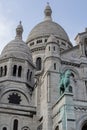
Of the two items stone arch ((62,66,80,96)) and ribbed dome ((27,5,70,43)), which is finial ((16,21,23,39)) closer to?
ribbed dome ((27,5,70,43))

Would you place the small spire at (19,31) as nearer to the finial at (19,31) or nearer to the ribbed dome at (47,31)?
the finial at (19,31)

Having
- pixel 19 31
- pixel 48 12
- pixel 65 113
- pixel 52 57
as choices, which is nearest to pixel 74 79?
pixel 52 57

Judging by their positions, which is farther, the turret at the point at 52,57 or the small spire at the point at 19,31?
the small spire at the point at 19,31

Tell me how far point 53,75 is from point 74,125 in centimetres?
846

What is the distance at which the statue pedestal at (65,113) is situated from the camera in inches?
943

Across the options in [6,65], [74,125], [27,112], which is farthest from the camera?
[6,65]

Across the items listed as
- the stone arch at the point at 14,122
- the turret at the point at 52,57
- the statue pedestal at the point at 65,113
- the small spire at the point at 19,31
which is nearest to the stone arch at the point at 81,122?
the statue pedestal at the point at 65,113

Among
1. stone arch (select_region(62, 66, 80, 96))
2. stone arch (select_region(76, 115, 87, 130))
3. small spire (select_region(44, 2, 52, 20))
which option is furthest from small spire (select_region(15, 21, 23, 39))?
stone arch (select_region(76, 115, 87, 130))

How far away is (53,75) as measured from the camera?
31.2m

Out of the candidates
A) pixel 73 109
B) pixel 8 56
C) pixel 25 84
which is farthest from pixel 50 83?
pixel 8 56

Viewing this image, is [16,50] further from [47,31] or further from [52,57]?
[47,31]

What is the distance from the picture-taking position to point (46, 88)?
30.6m

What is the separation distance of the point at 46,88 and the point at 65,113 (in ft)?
21.5

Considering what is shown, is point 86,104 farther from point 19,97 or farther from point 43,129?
point 19,97
